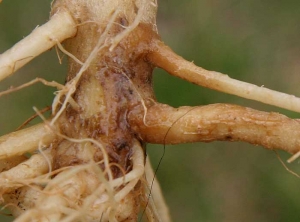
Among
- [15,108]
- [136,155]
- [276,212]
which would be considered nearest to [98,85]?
[136,155]

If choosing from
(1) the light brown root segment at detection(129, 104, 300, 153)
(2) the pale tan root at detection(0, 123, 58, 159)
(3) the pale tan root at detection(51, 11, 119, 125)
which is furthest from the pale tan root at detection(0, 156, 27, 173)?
(1) the light brown root segment at detection(129, 104, 300, 153)

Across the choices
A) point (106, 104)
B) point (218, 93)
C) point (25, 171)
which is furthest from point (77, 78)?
point (218, 93)

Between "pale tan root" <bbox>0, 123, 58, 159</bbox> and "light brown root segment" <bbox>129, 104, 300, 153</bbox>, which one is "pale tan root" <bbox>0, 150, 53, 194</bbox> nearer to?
"pale tan root" <bbox>0, 123, 58, 159</bbox>

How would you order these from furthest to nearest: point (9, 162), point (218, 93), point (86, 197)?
1. point (218, 93)
2. point (9, 162)
3. point (86, 197)

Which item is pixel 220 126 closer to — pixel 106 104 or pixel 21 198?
pixel 106 104

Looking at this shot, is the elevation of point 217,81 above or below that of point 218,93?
above

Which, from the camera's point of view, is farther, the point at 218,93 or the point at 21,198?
the point at 218,93

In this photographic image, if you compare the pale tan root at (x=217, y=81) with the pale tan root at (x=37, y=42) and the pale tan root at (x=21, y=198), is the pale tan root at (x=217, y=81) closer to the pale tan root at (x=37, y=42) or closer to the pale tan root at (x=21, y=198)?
the pale tan root at (x=37, y=42)
